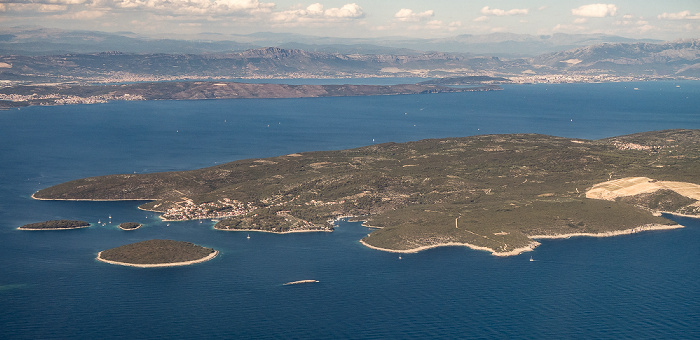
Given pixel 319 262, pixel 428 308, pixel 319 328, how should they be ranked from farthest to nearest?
pixel 319 262, pixel 428 308, pixel 319 328

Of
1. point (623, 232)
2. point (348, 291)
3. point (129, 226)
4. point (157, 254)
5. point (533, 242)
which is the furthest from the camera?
point (129, 226)

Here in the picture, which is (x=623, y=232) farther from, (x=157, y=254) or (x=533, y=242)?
(x=157, y=254)

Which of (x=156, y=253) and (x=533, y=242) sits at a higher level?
(x=156, y=253)

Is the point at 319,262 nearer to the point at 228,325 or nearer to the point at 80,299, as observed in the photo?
the point at 228,325

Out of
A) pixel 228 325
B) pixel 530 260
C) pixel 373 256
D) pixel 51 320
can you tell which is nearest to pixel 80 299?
pixel 51 320

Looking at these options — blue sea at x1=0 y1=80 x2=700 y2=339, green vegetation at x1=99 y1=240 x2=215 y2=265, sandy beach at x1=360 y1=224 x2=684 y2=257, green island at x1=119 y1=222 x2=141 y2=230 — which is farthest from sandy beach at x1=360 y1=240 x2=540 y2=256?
green island at x1=119 y1=222 x2=141 y2=230

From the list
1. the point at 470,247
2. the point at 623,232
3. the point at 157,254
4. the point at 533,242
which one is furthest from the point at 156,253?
the point at 623,232

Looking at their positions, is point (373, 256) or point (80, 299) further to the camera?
point (373, 256)
